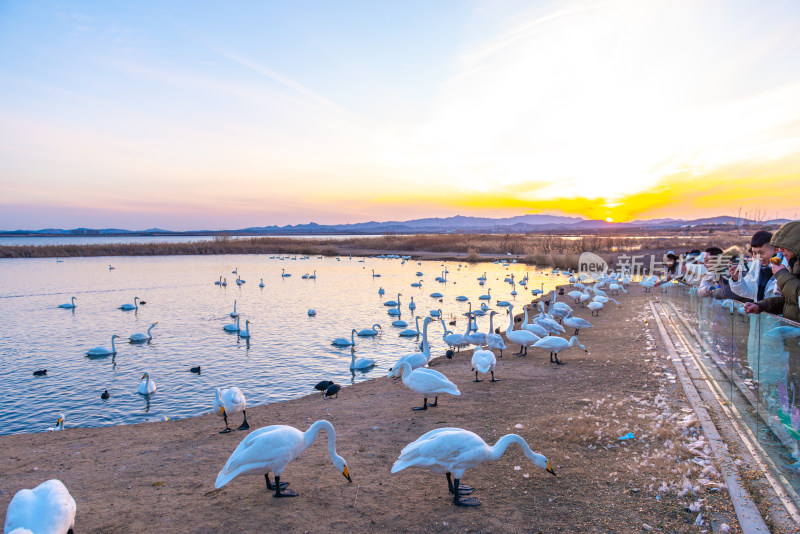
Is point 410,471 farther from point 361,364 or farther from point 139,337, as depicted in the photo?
point 139,337

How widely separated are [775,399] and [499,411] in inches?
168

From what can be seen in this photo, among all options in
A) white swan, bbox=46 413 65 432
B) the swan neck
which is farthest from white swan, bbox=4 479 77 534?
white swan, bbox=46 413 65 432

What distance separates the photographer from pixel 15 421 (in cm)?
1036

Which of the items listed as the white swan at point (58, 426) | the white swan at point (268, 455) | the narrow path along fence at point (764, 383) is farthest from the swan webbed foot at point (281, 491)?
the white swan at point (58, 426)

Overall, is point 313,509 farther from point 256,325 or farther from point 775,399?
point 256,325

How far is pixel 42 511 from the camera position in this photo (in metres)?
Result: 4.50

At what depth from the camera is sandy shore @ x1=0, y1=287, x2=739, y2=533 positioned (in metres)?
5.04

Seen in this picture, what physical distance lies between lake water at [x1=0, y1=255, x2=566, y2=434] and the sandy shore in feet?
7.21

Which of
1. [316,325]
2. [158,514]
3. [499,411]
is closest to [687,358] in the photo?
[499,411]

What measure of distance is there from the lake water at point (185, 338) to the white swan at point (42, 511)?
6156mm

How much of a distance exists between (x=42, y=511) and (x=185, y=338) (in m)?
14.8

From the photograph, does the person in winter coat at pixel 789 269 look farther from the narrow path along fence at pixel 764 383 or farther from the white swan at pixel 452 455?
the white swan at pixel 452 455

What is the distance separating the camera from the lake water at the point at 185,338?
11.7 meters

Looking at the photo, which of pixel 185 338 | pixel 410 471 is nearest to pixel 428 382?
pixel 410 471
